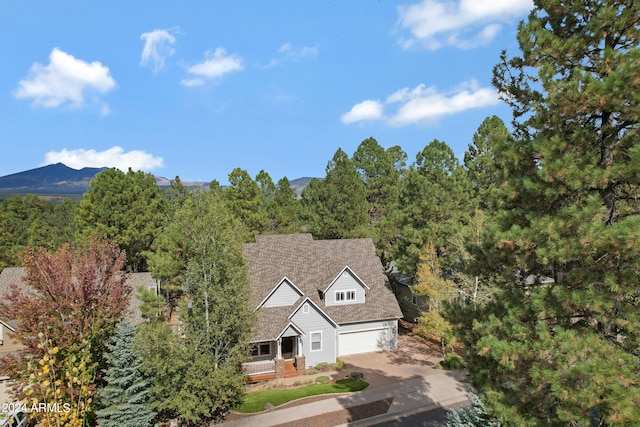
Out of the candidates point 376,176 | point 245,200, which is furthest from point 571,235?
point 376,176

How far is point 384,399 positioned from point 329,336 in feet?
20.2

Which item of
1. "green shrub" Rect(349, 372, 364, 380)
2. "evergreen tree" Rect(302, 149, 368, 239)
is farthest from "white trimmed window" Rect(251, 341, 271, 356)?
"evergreen tree" Rect(302, 149, 368, 239)

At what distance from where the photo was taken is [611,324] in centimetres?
718

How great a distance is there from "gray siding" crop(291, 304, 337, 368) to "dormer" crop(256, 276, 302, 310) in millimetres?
1257

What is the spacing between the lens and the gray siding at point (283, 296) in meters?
23.3

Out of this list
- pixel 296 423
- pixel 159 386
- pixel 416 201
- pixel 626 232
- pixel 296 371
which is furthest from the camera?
pixel 416 201

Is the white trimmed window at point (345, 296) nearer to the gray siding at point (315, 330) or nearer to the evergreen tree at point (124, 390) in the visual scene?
the gray siding at point (315, 330)

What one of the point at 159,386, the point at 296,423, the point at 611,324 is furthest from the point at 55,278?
the point at 611,324

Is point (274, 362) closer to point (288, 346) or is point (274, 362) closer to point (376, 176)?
point (288, 346)

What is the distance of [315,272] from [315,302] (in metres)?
3.03

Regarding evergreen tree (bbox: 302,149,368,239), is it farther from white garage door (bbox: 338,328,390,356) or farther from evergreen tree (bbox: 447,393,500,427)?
evergreen tree (bbox: 447,393,500,427)

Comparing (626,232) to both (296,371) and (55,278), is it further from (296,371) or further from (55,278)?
(296,371)

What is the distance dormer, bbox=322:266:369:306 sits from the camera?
82.8 feet

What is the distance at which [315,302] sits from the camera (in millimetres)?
23891
